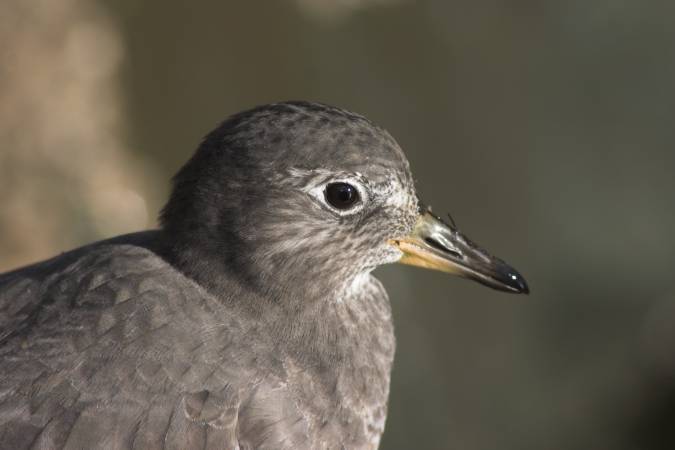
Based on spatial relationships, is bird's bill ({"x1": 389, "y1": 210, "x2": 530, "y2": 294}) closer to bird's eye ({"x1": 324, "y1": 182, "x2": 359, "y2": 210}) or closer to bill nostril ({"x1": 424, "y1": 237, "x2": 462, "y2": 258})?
bill nostril ({"x1": 424, "y1": 237, "x2": 462, "y2": 258})

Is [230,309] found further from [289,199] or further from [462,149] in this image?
[462,149]

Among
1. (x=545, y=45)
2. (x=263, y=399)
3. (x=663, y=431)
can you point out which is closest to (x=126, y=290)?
(x=263, y=399)

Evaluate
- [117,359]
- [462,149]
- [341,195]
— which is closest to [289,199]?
[341,195]

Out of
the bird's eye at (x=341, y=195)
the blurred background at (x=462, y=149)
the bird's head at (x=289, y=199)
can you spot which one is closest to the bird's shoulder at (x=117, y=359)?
the bird's head at (x=289, y=199)

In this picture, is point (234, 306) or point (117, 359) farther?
point (234, 306)

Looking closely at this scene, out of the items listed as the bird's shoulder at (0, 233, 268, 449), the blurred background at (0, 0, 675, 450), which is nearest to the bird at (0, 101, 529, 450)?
the bird's shoulder at (0, 233, 268, 449)

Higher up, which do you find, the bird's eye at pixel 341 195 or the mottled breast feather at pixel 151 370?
the bird's eye at pixel 341 195

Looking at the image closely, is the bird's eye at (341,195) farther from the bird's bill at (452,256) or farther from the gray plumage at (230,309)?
the bird's bill at (452,256)
